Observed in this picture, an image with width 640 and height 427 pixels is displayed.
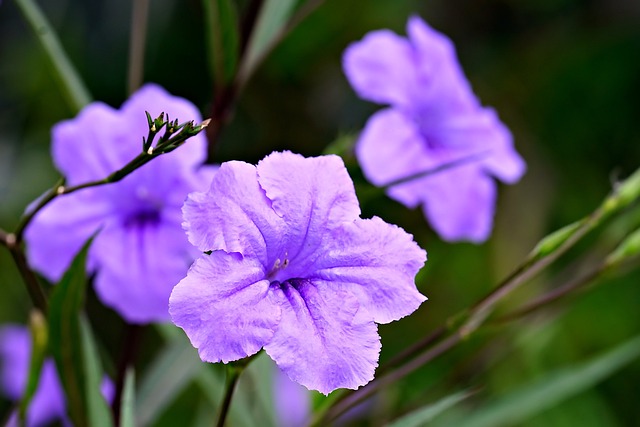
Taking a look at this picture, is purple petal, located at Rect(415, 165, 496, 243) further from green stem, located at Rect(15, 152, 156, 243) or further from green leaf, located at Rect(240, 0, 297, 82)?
green stem, located at Rect(15, 152, 156, 243)

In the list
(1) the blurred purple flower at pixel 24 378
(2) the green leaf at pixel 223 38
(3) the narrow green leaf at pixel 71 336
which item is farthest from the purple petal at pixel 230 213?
(1) the blurred purple flower at pixel 24 378

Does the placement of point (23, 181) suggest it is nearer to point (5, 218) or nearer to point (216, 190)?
point (5, 218)

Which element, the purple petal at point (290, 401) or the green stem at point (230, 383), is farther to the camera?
the purple petal at point (290, 401)

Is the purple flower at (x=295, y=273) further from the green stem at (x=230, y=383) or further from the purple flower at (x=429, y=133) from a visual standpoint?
the purple flower at (x=429, y=133)

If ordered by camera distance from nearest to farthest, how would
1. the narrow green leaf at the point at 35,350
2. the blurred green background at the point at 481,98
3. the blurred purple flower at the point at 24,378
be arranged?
the narrow green leaf at the point at 35,350 < the blurred purple flower at the point at 24,378 < the blurred green background at the point at 481,98

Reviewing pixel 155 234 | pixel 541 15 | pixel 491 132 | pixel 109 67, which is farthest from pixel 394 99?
pixel 541 15

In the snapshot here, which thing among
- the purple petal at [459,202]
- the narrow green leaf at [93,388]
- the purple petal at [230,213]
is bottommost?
the purple petal at [459,202]
